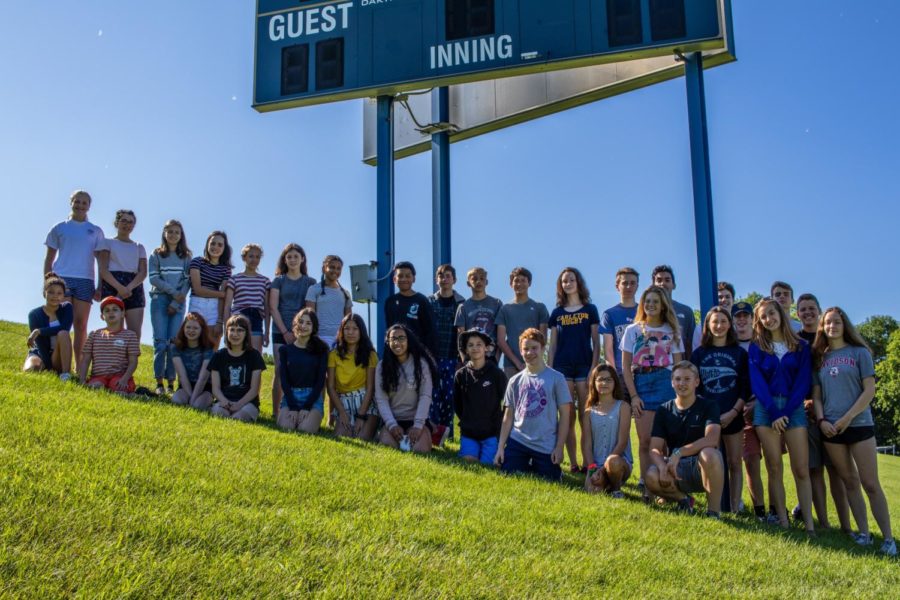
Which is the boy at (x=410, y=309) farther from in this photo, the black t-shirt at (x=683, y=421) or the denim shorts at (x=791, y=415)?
the denim shorts at (x=791, y=415)

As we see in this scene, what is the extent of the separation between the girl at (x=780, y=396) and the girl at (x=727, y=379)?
14 centimetres

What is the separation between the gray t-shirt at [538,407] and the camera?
23.2 feet

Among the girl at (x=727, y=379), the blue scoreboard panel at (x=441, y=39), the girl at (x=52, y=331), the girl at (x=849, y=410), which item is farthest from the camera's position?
the blue scoreboard panel at (x=441, y=39)

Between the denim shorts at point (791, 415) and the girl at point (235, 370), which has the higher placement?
the girl at point (235, 370)

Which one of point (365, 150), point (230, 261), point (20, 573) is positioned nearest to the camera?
point (20, 573)

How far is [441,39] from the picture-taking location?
1012 centimetres

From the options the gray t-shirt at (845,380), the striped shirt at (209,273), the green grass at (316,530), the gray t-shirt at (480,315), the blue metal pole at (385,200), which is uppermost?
the blue metal pole at (385,200)

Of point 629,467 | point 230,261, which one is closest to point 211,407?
point 230,261

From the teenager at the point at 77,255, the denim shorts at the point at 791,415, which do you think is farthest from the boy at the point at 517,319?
the teenager at the point at 77,255

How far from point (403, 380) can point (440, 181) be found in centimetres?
474

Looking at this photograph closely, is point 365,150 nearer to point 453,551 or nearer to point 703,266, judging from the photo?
point 703,266

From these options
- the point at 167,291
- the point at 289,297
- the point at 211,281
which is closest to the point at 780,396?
the point at 289,297

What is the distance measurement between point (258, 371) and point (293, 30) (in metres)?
5.23

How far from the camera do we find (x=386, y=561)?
3.90m
